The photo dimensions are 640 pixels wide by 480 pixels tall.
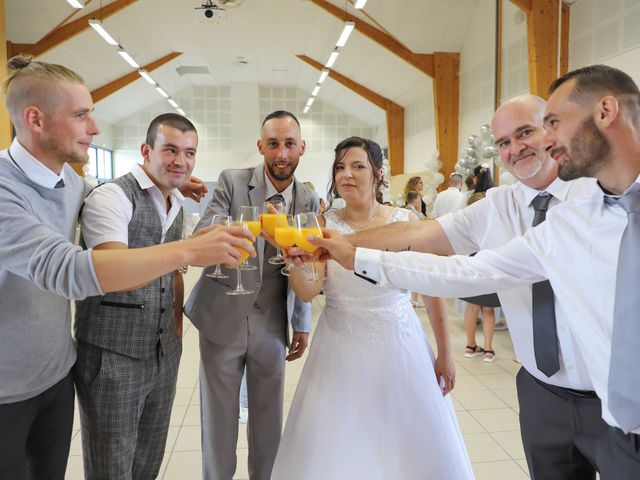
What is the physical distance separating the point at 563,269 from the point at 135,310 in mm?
1453

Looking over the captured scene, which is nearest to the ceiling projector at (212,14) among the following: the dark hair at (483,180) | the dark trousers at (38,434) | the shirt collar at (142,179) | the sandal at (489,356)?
the dark hair at (483,180)

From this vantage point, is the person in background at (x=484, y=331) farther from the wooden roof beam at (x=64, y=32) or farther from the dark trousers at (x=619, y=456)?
the wooden roof beam at (x=64, y=32)

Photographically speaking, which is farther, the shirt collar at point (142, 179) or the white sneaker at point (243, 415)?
the white sneaker at point (243, 415)

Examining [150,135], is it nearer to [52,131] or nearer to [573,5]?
[52,131]

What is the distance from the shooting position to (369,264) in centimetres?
162

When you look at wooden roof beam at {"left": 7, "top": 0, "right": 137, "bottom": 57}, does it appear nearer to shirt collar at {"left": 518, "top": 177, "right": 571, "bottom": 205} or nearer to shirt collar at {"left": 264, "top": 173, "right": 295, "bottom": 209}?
shirt collar at {"left": 264, "top": 173, "right": 295, "bottom": 209}

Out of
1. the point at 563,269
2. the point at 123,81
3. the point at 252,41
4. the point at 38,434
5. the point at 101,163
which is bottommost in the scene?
the point at 38,434

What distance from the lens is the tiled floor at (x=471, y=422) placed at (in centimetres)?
295

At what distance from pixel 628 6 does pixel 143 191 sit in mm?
7492

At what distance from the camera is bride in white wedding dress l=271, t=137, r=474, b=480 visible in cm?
191

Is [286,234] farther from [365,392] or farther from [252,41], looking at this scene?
[252,41]

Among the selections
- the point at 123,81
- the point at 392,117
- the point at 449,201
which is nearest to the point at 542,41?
the point at 449,201

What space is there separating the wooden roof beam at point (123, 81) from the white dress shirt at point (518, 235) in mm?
16328

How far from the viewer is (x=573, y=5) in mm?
7891
